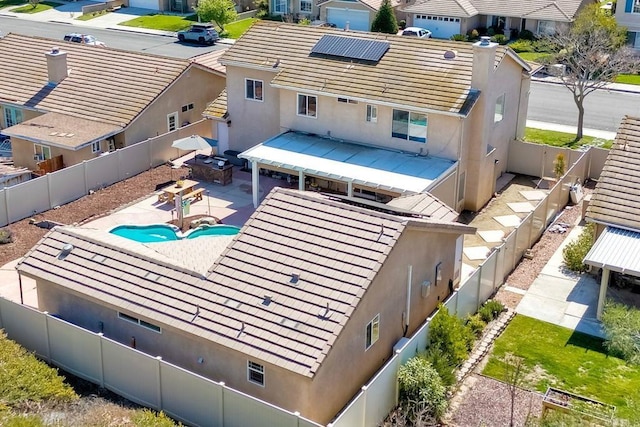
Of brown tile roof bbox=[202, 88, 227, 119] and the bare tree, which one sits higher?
the bare tree

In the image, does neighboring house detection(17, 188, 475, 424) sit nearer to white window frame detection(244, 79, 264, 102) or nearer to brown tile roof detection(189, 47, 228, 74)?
white window frame detection(244, 79, 264, 102)

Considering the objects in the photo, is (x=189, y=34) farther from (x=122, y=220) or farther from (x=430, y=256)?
(x=430, y=256)

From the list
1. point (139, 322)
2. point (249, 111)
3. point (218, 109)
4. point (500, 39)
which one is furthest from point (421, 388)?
point (500, 39)

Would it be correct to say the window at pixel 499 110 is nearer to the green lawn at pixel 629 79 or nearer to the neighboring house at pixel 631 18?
the green lawn at pixel 629 79

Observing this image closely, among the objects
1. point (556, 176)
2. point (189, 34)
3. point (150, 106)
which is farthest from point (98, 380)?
point (189, 34)

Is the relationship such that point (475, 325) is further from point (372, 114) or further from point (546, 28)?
point (546, 28)

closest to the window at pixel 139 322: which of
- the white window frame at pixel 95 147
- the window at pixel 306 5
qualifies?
the white window frame at pixel 95 147

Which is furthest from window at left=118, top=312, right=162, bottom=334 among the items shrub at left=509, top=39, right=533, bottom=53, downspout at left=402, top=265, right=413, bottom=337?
shrub at left=509, top=39, right=533, bottom=53
